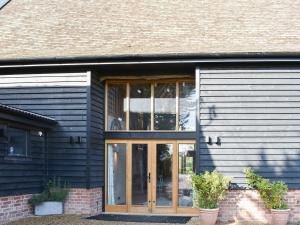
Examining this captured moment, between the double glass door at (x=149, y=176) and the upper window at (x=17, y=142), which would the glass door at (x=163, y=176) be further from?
the upper window at (x=17, y=142)

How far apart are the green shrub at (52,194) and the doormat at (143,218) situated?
3.05 feet

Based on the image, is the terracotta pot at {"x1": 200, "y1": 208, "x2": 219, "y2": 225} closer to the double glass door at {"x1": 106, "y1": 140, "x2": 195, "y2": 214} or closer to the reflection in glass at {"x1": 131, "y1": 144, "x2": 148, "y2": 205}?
the double glass door at {"x1": 106, "y1": 140, "x2": 195, "y2": 214}

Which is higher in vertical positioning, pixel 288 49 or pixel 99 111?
pixel 288 49

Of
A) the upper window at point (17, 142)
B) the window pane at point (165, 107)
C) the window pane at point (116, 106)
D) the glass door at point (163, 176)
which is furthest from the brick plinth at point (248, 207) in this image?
the upper window at point (17, 142)

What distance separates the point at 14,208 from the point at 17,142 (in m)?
1.50

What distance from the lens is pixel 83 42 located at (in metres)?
12.1

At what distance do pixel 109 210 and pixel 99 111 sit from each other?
263 cm

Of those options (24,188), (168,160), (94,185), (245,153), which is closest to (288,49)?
(245,153)

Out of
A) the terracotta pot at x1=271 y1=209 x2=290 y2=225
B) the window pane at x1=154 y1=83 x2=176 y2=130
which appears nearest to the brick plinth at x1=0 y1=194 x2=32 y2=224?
the window pane at x1=154 y1=83 x2=176 y2=130

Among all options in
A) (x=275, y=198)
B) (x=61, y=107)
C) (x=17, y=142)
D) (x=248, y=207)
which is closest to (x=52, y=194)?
(x=17, y=142)

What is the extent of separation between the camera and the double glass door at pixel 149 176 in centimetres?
1171

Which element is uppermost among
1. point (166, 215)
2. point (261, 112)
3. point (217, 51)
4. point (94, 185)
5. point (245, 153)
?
point (217, 51)

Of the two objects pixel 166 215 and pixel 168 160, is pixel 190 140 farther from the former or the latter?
pixel 166 215

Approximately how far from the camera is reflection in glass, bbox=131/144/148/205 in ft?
39.1
